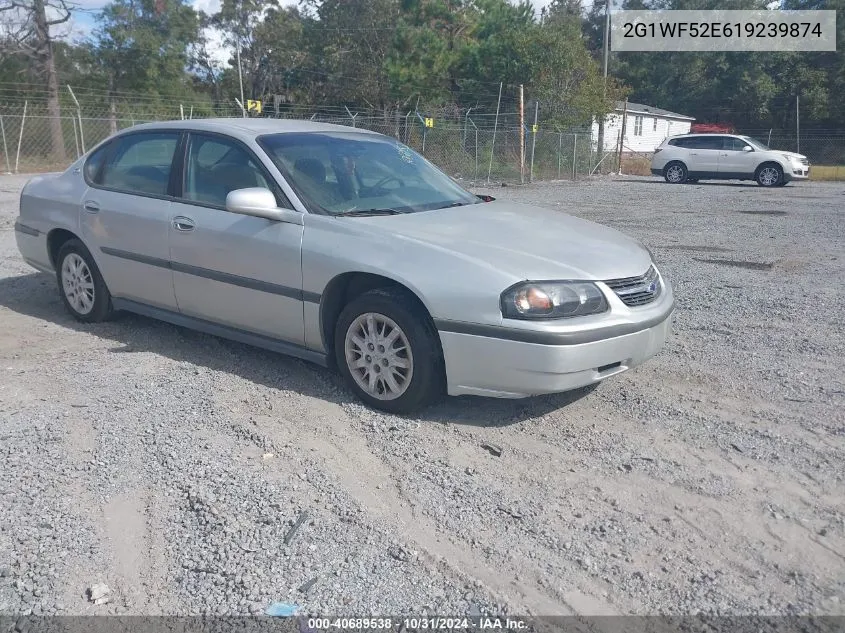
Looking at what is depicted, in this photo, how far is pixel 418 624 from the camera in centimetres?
272

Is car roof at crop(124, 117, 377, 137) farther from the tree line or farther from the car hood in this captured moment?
the tree line

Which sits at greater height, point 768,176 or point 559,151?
point 559,151

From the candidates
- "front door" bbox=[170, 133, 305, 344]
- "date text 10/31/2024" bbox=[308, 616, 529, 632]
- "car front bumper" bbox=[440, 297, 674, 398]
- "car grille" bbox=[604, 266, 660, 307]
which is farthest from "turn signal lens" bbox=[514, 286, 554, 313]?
"date text 10/31/2024" bbox=[308, 616, 529, 632]

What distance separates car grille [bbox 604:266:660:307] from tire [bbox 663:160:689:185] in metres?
23.6

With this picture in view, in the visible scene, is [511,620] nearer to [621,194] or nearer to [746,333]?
[746,333]

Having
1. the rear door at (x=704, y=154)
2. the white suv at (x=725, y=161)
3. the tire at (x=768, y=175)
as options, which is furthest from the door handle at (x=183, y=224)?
the rear door at (x=704, y=154)

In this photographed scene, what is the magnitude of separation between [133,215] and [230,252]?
1.07 m

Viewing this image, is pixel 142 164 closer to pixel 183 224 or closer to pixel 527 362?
pixel 183 224

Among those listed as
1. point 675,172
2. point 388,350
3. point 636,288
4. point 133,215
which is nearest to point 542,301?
point 636,288

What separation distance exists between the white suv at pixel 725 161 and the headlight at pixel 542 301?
2332 centimetres

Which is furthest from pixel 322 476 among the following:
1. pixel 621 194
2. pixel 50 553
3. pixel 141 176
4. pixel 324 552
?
pixel 621 194

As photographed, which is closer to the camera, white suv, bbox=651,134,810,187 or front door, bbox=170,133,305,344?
front door, bbox=170,133,305,344

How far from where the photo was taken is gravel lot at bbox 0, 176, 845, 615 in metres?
2.91

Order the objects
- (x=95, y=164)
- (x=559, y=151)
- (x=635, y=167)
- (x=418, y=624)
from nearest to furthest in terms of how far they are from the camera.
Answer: (x=418, y=624) → (x=95, y=164) → (x=559, y=151) → (x=635, y=167)
